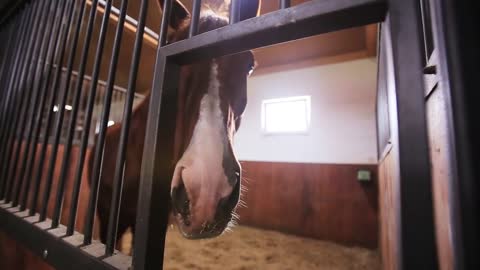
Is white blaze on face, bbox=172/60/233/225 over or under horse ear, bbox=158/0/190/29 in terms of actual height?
under

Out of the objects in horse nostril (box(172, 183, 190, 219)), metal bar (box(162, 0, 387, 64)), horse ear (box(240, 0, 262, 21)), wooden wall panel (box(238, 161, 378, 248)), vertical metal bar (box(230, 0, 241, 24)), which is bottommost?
wooden wall panel (box(238, 161, 378, 248))

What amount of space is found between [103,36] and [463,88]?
2.03ft

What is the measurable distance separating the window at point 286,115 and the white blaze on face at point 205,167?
8.82 feet

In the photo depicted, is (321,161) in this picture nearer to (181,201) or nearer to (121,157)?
(181,201)

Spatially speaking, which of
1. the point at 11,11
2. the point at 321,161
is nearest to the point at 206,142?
the point at 11,11

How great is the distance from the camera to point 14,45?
1.05 metres

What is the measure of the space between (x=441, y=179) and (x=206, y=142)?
1.36 feet

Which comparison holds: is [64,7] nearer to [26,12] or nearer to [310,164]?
[26,12]

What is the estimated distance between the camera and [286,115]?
3316 millimetres

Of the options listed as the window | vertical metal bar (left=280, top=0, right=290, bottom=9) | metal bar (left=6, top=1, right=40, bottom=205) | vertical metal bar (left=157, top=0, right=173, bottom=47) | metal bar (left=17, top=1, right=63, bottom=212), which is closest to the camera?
vertical metal bar (left=280, top=0, right=290, bottom=9)

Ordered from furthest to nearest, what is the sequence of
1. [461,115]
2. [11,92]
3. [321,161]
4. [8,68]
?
1. [321,161]
2. [8,68]
3. [11,92]
4. [461,115]

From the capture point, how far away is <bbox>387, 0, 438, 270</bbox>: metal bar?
16cm

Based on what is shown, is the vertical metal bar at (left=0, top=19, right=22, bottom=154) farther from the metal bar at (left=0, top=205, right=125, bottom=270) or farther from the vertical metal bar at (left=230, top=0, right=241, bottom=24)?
the vertical metal bar at (left=230, top=0, right=241, bottom=24)

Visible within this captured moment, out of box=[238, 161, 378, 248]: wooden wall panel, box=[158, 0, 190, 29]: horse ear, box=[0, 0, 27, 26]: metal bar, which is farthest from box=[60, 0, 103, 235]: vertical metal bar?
box=[238, 161, 378, 248]: wooden wall panel
